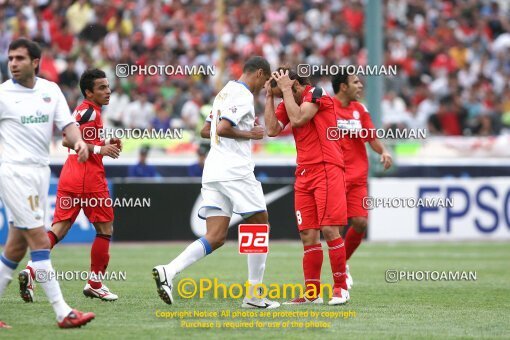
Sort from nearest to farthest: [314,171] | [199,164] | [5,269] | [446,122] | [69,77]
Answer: [5,269]
[314,171]
[199,164]
[69,77]
[446,122]

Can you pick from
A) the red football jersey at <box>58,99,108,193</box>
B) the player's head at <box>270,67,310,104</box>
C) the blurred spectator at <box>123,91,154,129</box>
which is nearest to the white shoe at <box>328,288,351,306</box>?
the player's head at <box>270,67,310,104</box>

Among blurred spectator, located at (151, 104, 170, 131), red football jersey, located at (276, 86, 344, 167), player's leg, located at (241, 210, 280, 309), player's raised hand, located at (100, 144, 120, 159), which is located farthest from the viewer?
blurred spectator, located at (151, 104, 170, 131)

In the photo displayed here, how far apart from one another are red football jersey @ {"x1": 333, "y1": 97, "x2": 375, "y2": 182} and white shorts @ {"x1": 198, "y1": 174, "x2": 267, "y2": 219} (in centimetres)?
252

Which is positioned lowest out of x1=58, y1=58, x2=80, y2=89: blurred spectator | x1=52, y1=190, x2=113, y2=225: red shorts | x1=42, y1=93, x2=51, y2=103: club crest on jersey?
x1=52, y1=190, x2=113, y2=225: red shorts

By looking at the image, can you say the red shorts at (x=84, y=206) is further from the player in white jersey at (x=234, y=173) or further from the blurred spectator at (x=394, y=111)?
the blurred spectator at (x=394, y=111)

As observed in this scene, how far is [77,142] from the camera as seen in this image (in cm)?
908

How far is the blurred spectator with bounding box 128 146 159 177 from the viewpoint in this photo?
21.0 meters

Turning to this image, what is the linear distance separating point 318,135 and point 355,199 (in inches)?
71.5

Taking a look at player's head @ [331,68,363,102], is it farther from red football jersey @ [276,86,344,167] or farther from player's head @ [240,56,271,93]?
player's head @ [240,56,271,93]

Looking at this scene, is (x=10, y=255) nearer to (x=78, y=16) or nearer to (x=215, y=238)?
(x=215, y=238)

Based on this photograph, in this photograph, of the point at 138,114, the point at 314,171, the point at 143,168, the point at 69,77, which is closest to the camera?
the point at 314,171

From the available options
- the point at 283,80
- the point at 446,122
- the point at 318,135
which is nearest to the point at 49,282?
the point at 283,80

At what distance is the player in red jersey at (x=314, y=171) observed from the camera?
11.3 metres

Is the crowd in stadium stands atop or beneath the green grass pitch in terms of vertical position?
atop
